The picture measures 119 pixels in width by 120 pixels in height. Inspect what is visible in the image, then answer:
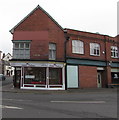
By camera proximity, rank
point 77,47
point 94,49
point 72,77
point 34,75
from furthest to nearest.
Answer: point 94,49 → point 77,47 → point 72,77 → point 34,75

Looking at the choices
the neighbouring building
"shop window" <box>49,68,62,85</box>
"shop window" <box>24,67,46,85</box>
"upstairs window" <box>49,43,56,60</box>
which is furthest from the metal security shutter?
"shop window" <box>24,67,46,85</box>

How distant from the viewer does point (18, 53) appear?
20.8 metres

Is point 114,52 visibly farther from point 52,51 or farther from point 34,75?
point 34,75

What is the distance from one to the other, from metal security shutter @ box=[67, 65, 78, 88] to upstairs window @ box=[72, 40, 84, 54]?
2611 millimetres

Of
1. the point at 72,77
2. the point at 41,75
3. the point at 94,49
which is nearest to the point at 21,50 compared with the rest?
the point at 41,75

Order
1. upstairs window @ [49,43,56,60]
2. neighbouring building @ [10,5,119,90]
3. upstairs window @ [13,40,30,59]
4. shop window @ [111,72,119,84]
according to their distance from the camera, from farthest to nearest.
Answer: shop window @ [111,72,119,84] → upstairs window @ [49,43,56,60] → upstairs window @ [13,40,30,59] → neighbouring building @ [10,5,119,90]

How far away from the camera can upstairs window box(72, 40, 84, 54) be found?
893 inches

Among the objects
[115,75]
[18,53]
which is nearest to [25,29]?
[18,53]

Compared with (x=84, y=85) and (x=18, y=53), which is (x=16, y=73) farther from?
(x=84, y=85)

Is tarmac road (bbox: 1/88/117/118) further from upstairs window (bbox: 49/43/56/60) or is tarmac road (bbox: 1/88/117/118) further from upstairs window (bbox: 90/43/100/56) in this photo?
upstairs window (bbox: 90/43/100/56)

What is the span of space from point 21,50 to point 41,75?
14.2 ft

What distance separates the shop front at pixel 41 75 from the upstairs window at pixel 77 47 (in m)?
3.50

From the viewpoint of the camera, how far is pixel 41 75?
20297 mm

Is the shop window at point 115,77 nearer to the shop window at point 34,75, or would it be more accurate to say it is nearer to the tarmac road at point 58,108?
the shop window at point 34,75
